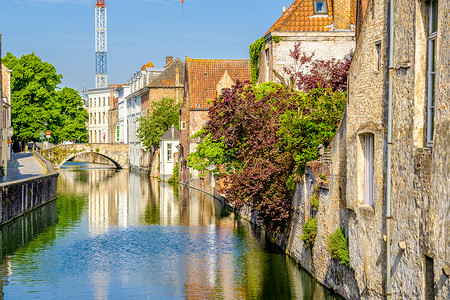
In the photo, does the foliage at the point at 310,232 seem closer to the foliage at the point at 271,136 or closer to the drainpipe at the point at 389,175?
the foliage at the point at 271,136

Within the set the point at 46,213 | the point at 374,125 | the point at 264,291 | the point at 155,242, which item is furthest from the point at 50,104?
the point at 374,125

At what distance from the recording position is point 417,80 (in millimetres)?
12219

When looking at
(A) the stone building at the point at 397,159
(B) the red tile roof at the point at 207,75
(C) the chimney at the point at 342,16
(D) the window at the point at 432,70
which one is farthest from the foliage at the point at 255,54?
(D) the window at the point at 432,70

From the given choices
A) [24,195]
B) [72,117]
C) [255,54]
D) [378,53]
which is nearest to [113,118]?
[72,117]

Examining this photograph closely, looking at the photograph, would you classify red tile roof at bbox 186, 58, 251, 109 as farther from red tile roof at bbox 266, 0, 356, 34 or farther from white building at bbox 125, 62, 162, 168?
red tile roof at bbox 266, 0, 356, 34

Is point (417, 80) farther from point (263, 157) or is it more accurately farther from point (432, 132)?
point (263, 157)

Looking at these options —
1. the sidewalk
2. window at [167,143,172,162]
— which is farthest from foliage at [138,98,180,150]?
the sidewalk

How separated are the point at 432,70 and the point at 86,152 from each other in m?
70.6

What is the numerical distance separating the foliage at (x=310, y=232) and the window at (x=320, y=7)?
16.2 meters

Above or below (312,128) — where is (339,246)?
below

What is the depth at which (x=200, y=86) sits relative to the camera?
192ft

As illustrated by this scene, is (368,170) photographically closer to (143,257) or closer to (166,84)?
(143,257)

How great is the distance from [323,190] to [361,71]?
14.8ft

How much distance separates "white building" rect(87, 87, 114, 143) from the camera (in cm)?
11856
